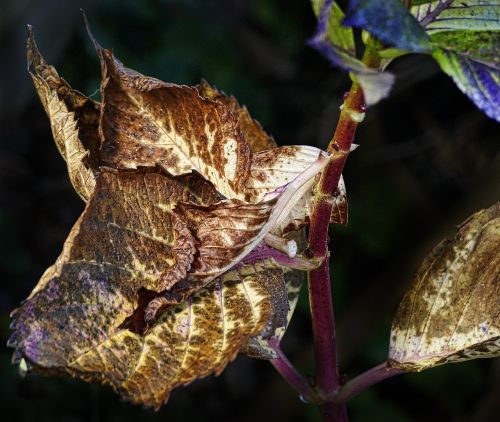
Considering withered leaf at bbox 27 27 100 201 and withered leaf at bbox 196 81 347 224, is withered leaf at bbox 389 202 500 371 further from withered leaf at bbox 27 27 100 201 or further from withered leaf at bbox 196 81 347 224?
withered leaf at bbox 27 27 100 201

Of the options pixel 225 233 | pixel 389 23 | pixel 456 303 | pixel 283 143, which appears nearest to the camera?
pixel 389 23

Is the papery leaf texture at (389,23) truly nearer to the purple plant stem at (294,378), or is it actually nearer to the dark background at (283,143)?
the purple plant stem at (294,378)

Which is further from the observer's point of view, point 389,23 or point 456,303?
point 456,303

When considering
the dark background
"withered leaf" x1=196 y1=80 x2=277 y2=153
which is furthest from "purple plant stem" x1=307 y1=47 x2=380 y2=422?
the dark background

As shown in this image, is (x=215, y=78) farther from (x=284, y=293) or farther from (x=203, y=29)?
(x=284, y=293)

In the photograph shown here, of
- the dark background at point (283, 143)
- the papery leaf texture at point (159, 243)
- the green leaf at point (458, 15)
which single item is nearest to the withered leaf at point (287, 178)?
the papery leaf texture at point (159, 243)

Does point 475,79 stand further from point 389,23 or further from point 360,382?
point 360,382

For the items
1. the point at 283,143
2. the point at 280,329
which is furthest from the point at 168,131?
the point at 283,143

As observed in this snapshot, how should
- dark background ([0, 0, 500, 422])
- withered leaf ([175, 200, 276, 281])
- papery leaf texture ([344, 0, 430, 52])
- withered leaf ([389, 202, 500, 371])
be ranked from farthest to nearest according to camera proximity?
dark background ([0, 0, 500, 422]) → withered leaf ([389, 202, 500, 371]) → withered leaf ([175, 200, 276, 281]) → papery leaf texture ([344, 0, 430, 52])
